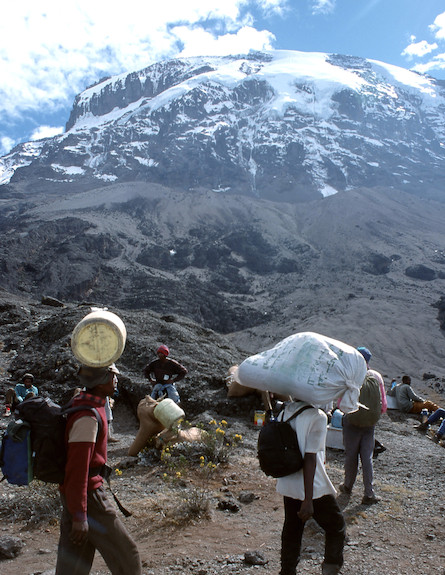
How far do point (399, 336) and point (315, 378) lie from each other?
3664 cm

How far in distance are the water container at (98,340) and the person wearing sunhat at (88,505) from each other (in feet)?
0.26

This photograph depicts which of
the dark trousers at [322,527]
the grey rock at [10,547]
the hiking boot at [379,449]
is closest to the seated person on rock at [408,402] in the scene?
the hiking boot at [379,449]

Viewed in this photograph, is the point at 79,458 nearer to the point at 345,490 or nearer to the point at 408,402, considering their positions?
the point at 345,490

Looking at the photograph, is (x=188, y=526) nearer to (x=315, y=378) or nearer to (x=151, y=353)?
(x=315, y=378)

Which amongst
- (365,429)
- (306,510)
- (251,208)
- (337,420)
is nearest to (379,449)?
(337,420)

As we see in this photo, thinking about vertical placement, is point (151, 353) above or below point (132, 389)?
above

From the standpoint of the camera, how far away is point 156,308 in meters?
42.4

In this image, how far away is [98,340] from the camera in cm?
236

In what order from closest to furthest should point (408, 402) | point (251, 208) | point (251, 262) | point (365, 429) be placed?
point (365, 429) < point (408, 402) < point (251, 262) < point (251, 208)

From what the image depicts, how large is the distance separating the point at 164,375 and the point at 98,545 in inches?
167

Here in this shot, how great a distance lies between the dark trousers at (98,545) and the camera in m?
Answer: 2.18

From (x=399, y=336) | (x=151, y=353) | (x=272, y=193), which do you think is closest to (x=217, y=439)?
(x=151, y=353)

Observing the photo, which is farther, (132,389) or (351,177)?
(351,177)

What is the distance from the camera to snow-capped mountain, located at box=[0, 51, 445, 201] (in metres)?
110
